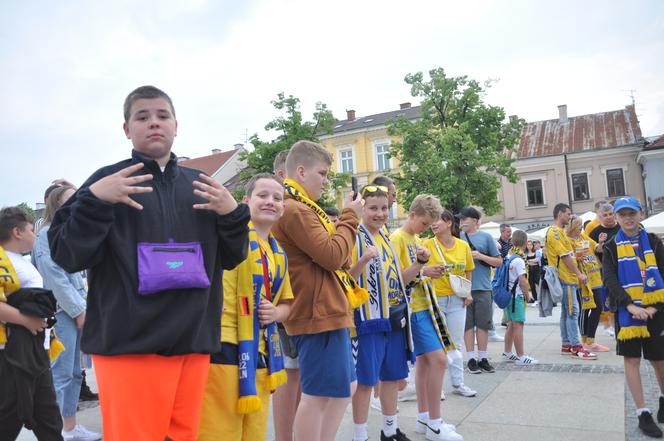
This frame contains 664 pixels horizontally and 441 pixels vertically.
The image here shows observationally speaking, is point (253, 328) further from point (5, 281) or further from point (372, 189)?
point (5, 281)

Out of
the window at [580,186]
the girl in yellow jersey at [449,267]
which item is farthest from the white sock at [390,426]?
the window at [580,186]

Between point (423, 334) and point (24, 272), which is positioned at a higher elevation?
point (24, 272)

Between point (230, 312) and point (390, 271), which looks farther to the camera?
point (390, 271)

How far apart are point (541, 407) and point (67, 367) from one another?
14.2 ft

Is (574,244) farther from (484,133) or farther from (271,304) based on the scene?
(484,133)

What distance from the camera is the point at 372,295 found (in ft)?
13.5

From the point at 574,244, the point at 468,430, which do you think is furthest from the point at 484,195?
the point at 468,430

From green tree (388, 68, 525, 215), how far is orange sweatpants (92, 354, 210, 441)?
1056 inches

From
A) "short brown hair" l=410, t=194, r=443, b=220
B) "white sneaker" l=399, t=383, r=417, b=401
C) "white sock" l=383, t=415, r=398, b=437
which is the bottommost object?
"white sneaker" l=399, t=383, r=417, b=401

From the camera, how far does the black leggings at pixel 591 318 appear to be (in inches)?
314

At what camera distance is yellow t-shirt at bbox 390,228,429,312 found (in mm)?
4818

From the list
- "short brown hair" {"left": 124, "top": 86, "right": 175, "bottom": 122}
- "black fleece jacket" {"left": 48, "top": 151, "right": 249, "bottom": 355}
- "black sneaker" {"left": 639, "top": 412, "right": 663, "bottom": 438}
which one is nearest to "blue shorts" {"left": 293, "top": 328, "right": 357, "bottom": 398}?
"black fleece jacket" {"left": 48, "top": 151, "right": 249, "bottom": 355}

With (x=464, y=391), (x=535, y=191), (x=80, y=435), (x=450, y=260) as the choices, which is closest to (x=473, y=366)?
(x=464, y=391)

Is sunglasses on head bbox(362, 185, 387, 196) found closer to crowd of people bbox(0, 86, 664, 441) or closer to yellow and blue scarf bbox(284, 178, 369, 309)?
crowd of people bbox(0, 86, 664, 441)
